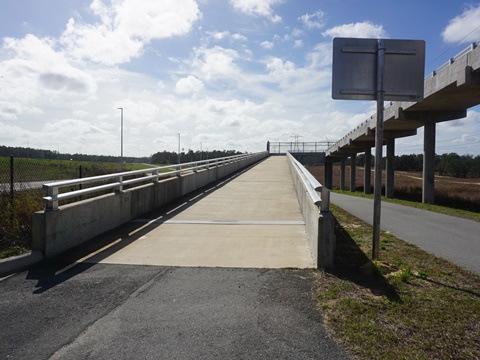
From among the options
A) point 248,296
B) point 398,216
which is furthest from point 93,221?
point 398,216

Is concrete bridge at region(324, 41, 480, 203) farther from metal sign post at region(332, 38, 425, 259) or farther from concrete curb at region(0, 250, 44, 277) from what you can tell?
concrete curb at region(0, 250, 44, 277)

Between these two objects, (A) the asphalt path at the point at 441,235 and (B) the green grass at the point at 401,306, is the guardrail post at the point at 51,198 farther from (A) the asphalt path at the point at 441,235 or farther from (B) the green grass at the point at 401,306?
(A) the asphalt path at the point at 441,235

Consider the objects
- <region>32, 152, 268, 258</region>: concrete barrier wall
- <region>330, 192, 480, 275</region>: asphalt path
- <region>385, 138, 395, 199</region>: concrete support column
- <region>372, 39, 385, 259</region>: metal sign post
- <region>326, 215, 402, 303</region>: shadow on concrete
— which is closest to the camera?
<region>326, 215, 402, 303</region>: shadow on concrete

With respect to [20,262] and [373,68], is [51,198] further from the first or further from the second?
[373,68]

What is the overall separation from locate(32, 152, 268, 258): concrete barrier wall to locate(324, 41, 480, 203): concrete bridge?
1500 cm

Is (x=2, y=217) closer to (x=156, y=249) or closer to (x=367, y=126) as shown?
(x=156, y=249)

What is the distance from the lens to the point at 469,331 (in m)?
3.64

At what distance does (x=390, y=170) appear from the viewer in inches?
1415

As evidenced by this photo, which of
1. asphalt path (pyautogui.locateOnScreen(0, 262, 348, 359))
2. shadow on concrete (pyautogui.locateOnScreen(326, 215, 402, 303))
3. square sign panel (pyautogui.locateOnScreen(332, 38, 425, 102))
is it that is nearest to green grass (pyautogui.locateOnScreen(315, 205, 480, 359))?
shadow on concrete (pyautogui.locateOnScreen(326, 215, 402, 303))

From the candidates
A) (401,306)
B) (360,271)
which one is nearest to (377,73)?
(360,271)

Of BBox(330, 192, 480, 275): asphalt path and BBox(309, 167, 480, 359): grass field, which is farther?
BBox(330, 192, 480, 275): asphalt path

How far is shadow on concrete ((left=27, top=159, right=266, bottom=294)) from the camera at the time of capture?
5.29m

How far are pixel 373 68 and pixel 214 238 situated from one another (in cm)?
438

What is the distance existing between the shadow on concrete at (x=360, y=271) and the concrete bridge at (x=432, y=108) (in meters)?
14.9
